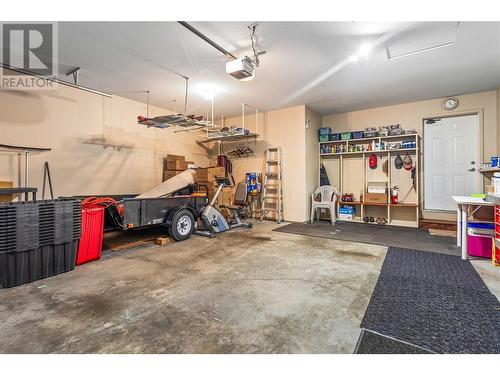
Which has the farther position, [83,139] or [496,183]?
[83,139]

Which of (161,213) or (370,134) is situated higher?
(370,134)

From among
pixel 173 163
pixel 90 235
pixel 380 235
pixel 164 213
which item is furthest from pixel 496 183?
pixel 173 163

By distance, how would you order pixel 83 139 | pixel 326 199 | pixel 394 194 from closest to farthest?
pixel 83 139, pixel 394 194, pixel 326 199

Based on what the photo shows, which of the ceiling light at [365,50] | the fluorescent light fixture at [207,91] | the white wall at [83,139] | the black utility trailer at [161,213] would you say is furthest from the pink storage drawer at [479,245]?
the white wall at [83,139]

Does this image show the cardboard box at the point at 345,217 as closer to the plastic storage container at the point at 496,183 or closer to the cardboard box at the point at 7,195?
the plastic storage container at the point at 496,183

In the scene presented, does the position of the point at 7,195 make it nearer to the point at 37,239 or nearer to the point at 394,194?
the point at 37,239

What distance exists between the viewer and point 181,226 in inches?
160

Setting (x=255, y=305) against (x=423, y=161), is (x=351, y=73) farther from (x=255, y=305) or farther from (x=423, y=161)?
(x=255, y=305)

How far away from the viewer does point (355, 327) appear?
166 cm

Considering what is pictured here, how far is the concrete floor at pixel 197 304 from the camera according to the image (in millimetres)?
1496

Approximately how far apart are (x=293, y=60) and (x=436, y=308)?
11.3ft

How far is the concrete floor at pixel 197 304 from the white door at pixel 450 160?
10.5 ft
